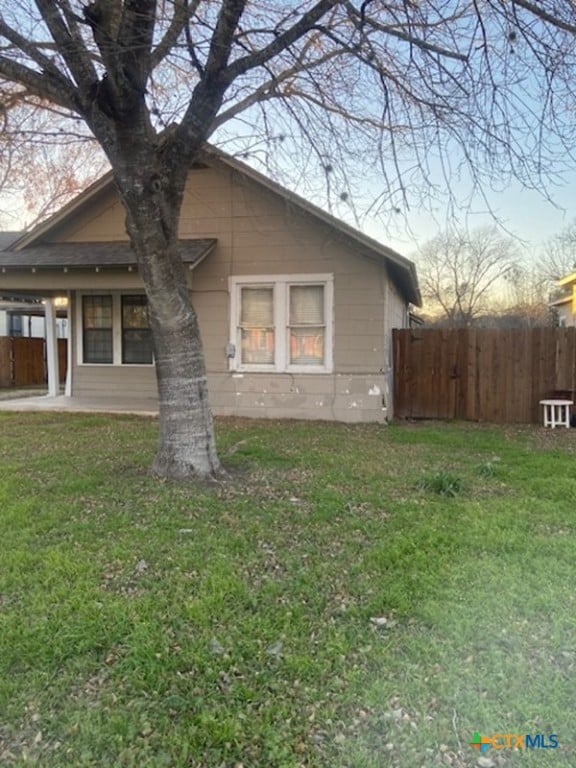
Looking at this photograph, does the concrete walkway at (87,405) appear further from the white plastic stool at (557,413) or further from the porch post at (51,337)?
the white plastic stool at (557,413)

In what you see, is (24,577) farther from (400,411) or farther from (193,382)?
(400,411)

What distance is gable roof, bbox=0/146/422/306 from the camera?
9367mm

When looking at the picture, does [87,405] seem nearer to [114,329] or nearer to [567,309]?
[114,329]

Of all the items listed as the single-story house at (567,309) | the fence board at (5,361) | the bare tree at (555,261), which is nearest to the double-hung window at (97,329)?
the fence board at (5,361)

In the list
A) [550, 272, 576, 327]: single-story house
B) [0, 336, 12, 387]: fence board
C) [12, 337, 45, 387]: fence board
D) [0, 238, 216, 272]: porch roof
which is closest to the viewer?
[0, 238, 216, 272]: porch roof

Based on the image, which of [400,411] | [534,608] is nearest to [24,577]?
[534,608]

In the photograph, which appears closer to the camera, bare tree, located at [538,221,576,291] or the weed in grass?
the weed in grass

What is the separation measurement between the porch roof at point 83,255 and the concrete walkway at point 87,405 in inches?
107

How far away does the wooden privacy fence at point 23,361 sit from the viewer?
1764 cm

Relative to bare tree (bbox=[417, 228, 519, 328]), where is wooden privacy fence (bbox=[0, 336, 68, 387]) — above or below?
below

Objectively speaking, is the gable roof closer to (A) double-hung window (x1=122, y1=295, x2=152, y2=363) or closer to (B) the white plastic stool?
(A) double-hung window (x1=122, y1=295, x2=152, y2=363)

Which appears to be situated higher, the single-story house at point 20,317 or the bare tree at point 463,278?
the bare tree at point 463,278

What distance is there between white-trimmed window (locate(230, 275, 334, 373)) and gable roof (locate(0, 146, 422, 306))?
3.24 ft

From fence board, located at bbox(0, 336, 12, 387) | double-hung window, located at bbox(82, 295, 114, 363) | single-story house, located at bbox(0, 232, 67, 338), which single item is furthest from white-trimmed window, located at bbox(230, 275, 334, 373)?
fence board, located at bbox(0, 336, 12, 387)
